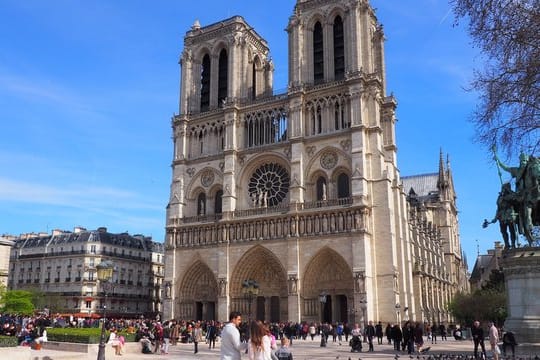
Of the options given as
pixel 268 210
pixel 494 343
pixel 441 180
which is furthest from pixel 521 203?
pixel 441 180

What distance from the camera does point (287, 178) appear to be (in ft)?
131

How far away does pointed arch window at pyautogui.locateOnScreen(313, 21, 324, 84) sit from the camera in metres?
41.2

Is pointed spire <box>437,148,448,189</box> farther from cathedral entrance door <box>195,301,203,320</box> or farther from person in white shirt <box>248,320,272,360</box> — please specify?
person in white shirt <box>248,320,272,360</box>

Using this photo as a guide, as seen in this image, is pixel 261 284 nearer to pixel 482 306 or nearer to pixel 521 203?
pixel 482 306

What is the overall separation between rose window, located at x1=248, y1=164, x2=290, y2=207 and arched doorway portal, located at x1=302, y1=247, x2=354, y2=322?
614cm

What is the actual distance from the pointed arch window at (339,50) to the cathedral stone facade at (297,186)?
8 centimetres

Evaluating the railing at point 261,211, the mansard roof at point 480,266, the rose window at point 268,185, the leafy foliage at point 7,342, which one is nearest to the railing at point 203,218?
the railing at point 261,211

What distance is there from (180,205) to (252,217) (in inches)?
285

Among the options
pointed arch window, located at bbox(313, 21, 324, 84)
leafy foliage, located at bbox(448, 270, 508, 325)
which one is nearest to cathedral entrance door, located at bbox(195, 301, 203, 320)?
pointed arch window, located at bbox(313, 21, 324, 84)

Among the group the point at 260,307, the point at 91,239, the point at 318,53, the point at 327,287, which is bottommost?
the point at 260,307

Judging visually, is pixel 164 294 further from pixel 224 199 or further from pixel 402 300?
pixel 402 300

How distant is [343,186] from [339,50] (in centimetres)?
1040

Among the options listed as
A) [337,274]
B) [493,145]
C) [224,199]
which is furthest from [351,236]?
[493,145]

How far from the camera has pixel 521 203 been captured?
1680cm
